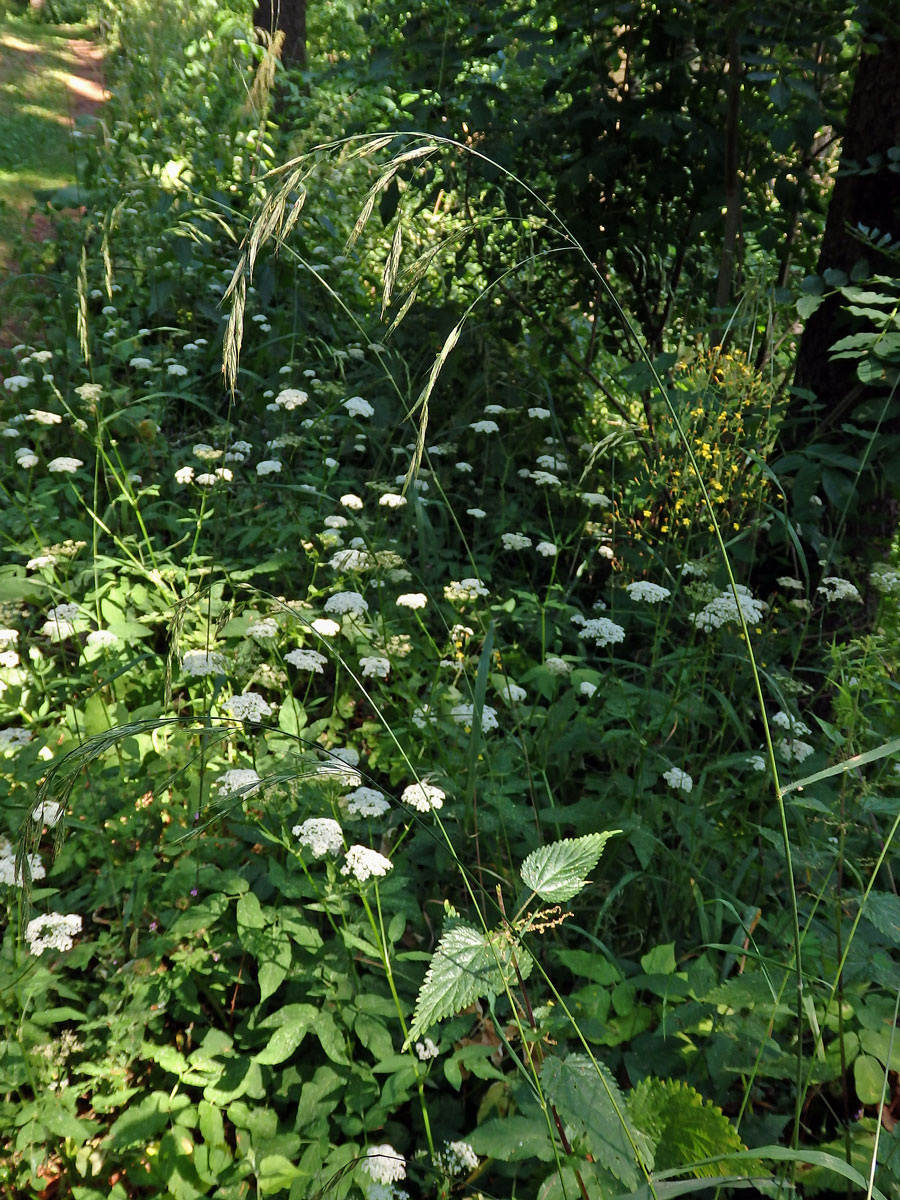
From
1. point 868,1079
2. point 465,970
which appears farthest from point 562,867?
point 868,1079

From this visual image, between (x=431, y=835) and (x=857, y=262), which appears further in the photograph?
(x=857, y=262)

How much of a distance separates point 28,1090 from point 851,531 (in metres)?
2.90

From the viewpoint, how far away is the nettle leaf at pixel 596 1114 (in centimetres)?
95

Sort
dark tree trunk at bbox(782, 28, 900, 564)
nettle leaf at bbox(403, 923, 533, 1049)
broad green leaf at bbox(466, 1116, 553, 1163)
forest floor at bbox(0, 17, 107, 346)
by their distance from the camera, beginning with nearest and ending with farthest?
nettle leaf at bbox(403, 923, 533, 1049) → broad green leaf at bbox(466, 1116, 553, 1163) → dark tree trunk at bbox(782, 28, 900, 564) → forest floor at bbox(0, 17, 107, 346)

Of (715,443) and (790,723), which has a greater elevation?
(715,443)

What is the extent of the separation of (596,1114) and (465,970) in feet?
0.72

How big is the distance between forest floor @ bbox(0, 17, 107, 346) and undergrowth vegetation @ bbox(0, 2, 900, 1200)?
3011 millimetres

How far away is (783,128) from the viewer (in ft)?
9.42

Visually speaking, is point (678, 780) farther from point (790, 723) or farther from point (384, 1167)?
point (384, 1167)

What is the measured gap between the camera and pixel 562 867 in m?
1.04

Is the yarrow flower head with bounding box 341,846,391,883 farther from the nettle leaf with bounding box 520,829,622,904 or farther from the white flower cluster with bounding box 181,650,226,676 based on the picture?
the white flower cluster with bounding box 181,650,226,676

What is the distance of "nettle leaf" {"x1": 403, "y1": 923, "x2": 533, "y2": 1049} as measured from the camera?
949mm

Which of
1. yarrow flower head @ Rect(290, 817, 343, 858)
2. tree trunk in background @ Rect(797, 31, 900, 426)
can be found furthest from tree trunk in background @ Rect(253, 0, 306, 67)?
yarrow flower head @ Rect(290, 817, 343, 858)

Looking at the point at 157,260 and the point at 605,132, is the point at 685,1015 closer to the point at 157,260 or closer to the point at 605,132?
the point at 605,132
